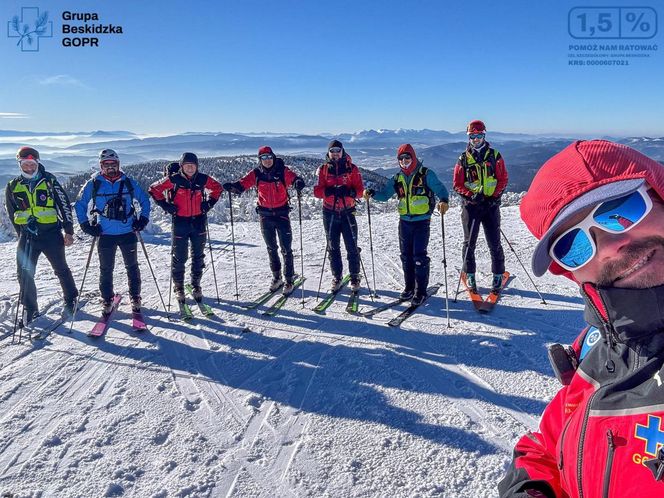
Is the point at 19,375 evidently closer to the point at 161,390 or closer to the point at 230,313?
the point at 161,390

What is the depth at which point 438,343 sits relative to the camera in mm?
5938

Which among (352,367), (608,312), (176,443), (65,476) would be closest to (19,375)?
(65,476)

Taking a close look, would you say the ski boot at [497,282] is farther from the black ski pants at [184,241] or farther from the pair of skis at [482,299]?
the black ski pants at [184,241]

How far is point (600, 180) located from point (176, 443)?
4241 millimetres

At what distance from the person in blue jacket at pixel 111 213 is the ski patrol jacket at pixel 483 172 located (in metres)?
5.56

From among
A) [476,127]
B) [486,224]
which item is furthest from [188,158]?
[486,224]

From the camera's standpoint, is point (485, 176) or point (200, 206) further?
point (200, 206)

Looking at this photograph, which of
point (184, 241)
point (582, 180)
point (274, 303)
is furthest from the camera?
point (274, 303)

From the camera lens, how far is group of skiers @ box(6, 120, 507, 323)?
668 cm

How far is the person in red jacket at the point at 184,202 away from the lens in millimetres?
7176

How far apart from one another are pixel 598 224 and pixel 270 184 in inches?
277

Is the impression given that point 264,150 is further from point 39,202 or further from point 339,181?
point 39,202

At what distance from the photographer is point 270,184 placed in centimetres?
781

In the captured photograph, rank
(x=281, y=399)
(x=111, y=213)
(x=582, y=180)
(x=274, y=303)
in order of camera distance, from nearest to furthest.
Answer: (x=582, y=180) → (x=281, y=399) → (x=111, y=213) → (x=274, y=303)
